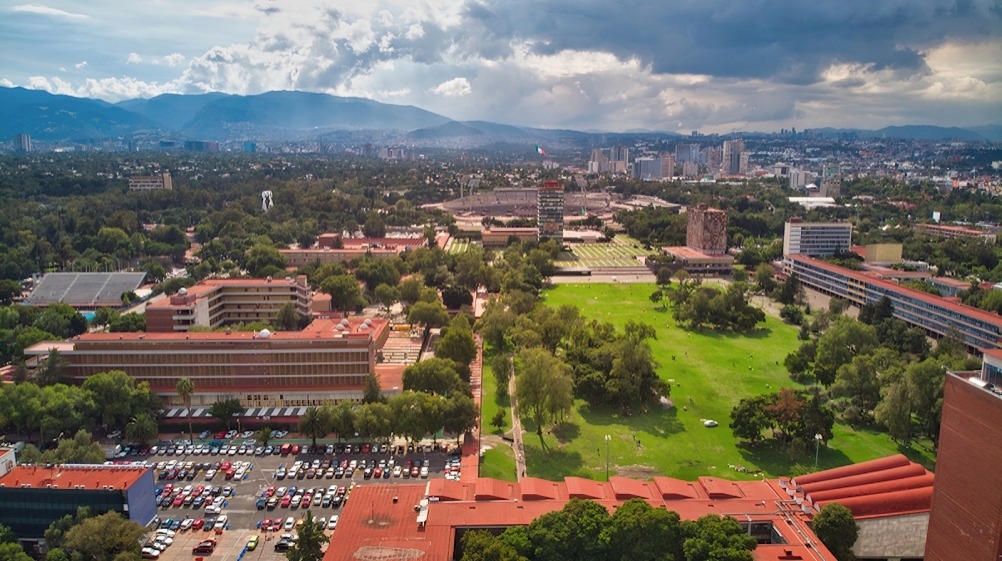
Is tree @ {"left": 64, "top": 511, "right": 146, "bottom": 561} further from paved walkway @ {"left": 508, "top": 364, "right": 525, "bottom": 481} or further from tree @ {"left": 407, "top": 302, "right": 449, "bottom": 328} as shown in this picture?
tree @ {"left": 407, "top": 302, "right": 449, "bottom": 328}

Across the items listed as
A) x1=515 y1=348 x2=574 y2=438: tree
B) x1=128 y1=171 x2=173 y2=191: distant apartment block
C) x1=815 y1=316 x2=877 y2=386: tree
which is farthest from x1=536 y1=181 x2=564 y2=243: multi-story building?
x1=128 y1=171 x2=173 y2=191: distant apartment block

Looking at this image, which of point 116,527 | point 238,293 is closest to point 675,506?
point 116,527

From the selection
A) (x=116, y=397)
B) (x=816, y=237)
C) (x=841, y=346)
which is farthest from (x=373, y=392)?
(x=816, y=237)

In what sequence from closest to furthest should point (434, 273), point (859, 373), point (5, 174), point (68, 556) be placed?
point (68, 556) < point (859, 373) < point (434, 273) < point (5, 174)

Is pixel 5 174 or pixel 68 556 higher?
pixel 5 174

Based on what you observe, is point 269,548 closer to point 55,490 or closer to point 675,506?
point 55,490

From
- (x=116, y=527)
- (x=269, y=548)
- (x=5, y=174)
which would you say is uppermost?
(x=5, y=174)

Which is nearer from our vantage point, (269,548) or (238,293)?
(269,548)

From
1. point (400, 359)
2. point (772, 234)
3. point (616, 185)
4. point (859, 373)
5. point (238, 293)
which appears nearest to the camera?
point (859, 373)
